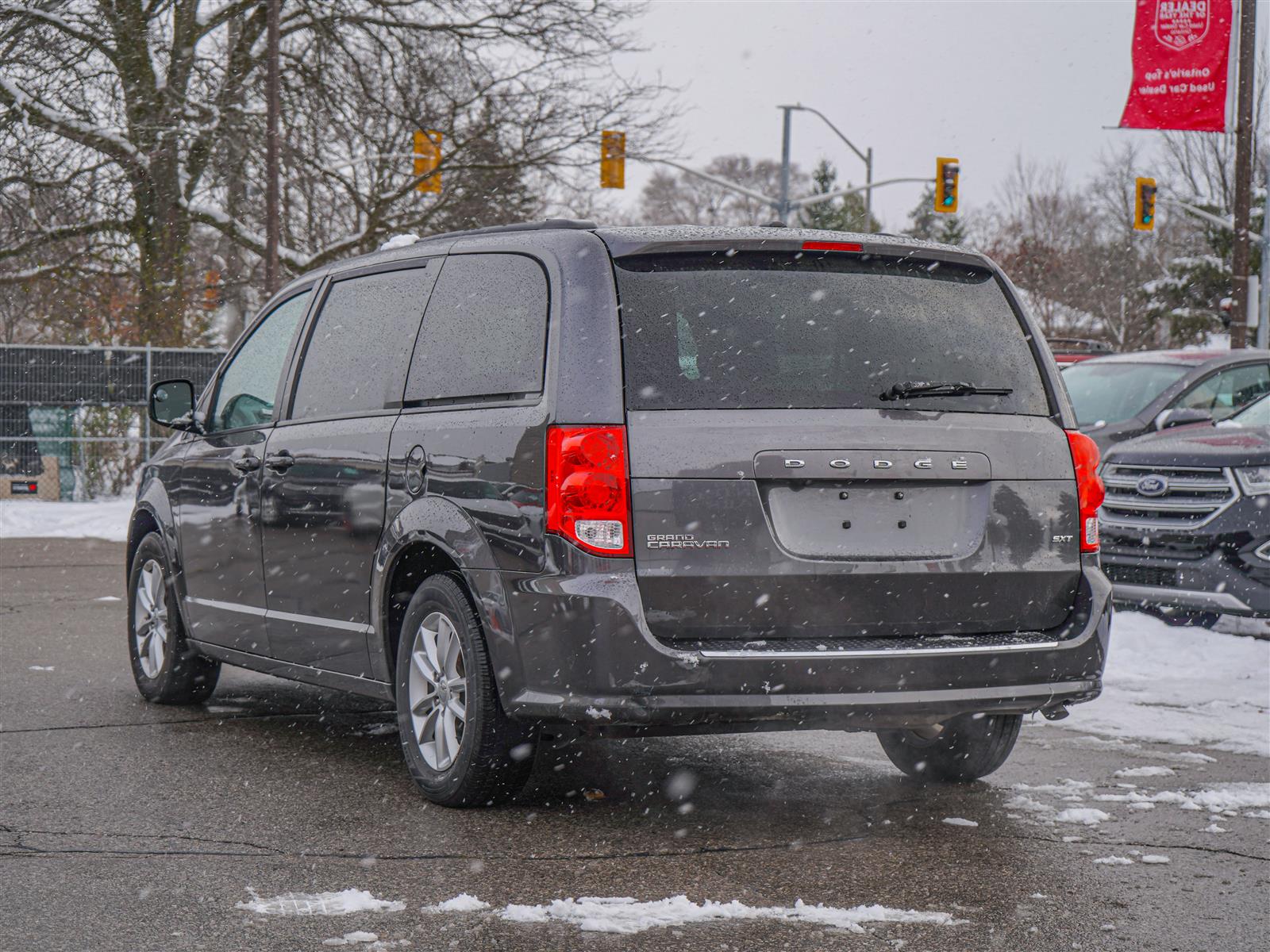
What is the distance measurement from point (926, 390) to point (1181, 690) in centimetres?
379

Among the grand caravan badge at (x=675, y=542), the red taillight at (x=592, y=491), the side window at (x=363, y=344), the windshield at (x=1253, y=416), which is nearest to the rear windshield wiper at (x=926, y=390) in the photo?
the grand caravan badge at (x=675, y=542)

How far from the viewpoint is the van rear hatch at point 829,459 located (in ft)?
15.3

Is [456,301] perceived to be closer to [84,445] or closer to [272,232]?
[84,445]

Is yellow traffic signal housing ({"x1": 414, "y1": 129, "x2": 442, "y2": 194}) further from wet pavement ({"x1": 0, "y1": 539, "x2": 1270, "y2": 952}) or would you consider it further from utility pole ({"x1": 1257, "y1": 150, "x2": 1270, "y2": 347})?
wet pavement ({"x1": 0, "y1": 539, "x2": 1270, "y2": 952})

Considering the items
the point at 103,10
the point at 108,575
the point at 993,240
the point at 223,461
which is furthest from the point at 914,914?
the point at 993,240

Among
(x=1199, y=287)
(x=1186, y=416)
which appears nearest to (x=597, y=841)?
(x=1186, y=416)

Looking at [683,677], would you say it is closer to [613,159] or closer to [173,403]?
[173,403]

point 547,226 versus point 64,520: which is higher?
point 547,226

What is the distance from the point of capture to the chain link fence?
22250 mm

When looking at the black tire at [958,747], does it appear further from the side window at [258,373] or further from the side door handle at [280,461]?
the side window at [258,373]

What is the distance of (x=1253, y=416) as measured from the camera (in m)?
10.9

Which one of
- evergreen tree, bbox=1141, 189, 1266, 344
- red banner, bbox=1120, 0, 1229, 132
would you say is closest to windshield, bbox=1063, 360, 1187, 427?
red banner, bbox=1120, 0, 1229, 132

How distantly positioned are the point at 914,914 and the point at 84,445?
66.8ft

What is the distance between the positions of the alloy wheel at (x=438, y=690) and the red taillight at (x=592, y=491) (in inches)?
26.2
